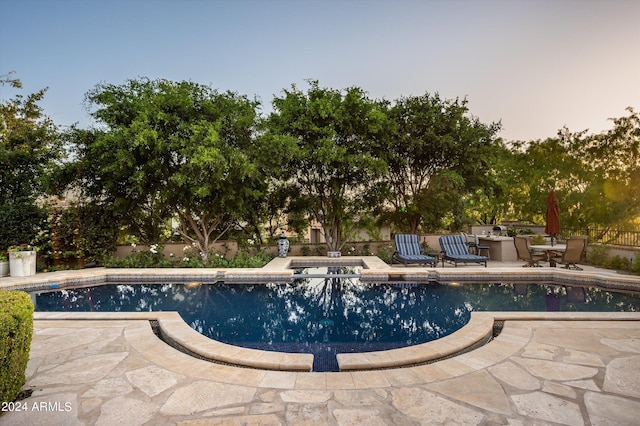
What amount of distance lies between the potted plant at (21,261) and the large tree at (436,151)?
34.4ft

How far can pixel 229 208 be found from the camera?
10.3m

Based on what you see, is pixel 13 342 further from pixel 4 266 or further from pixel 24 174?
pixel 24 174

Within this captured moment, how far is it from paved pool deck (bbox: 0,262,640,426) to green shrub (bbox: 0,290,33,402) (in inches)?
7.5

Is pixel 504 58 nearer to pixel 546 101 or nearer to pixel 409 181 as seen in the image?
pixel 546 101

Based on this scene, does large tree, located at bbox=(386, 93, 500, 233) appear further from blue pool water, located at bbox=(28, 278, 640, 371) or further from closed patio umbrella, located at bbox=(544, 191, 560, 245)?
blue pool water, located at bbox=(28, 278, 640, 371)

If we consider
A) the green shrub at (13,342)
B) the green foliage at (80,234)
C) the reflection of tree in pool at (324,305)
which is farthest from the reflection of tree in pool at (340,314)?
the green foliage at (80,234)

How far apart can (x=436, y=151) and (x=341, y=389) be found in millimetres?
10738

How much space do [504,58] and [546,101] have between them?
7.88ft

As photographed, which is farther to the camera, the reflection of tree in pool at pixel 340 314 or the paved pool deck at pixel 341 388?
the reflection of tree in pool at pixel 340 314

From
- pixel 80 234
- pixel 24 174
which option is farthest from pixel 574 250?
pixel 24 174

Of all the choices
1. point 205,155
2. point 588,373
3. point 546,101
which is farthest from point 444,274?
point 546,101

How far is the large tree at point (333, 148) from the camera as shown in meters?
10.6

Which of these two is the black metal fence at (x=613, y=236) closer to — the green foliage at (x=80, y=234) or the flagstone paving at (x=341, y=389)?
the flagstone paving at (x=341, y=389)

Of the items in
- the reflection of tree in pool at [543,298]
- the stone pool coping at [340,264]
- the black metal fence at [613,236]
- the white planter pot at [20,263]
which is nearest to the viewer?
the stone pool coping at [340,264]
